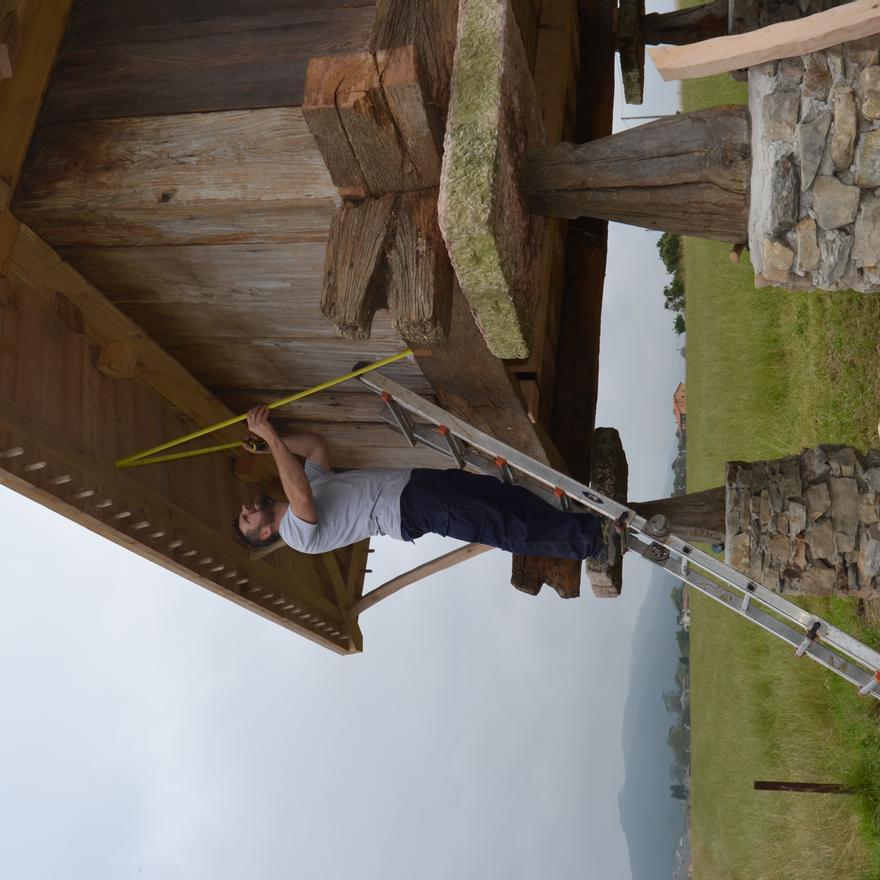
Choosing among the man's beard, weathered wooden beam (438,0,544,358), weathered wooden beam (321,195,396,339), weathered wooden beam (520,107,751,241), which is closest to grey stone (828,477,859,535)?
weathered wooden beam (520,107,751,241)

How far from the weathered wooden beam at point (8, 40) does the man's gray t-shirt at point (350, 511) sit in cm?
216

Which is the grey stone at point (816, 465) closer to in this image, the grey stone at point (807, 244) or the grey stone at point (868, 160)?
the grey stone at point (807, 244)

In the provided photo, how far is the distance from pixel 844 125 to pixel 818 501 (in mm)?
1761

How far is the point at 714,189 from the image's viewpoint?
8.70ft

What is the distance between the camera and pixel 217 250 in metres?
3.54

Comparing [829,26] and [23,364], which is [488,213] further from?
[23,364]

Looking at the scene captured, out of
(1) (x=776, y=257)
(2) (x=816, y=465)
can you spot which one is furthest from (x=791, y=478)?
(1) (x=776, y=257)

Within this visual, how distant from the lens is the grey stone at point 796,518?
364cm

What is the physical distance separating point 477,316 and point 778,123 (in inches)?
38.1

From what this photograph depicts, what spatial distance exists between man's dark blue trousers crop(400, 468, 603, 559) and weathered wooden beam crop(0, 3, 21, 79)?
7.66 feet

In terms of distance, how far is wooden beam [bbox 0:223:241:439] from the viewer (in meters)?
3.51

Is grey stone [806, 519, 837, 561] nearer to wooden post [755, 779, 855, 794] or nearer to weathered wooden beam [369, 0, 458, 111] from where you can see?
weathered wooden beam [369, 0, 458, 111]

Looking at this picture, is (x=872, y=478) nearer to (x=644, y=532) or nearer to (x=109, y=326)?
(x=644, y=532)

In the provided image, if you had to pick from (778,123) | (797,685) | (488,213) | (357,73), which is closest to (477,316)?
(488,213)
